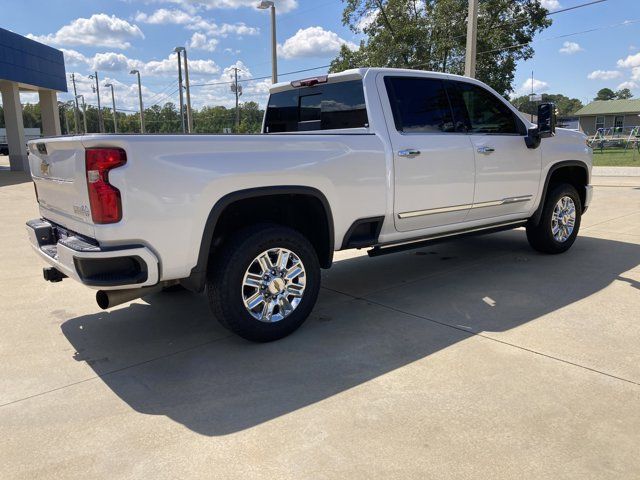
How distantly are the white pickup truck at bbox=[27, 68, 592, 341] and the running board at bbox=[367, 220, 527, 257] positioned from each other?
2 cm

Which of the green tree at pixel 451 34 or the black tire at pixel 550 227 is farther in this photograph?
the green tree at pixel 451 34

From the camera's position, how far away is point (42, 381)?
347 centimetres

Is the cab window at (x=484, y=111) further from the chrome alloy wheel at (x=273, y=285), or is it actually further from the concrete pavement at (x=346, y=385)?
the chrome alloy wheel at (x=273, y=285)

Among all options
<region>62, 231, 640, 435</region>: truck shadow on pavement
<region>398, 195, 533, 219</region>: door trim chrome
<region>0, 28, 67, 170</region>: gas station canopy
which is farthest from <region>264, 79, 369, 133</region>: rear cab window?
<region>0, 28, 67, 170</region>: gas station canopy

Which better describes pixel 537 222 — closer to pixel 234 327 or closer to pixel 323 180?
pixel 323 180

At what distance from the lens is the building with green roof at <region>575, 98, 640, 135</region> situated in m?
52.2

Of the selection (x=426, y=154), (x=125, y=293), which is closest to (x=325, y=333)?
(x=125, y=293)

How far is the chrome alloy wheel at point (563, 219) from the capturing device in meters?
6.38

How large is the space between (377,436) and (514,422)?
29.8 inches

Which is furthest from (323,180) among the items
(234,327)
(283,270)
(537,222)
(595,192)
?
(595,192)

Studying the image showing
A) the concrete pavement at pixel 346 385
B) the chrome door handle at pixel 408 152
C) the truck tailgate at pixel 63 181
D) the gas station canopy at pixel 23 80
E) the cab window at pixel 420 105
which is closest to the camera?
the concrete pavement at pixel 346 385

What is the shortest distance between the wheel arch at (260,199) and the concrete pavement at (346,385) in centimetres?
60

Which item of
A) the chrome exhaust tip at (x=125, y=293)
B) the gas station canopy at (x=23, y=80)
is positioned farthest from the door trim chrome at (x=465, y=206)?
the gas station canopy at (x=23, y=80)

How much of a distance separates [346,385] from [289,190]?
4.70 feet
